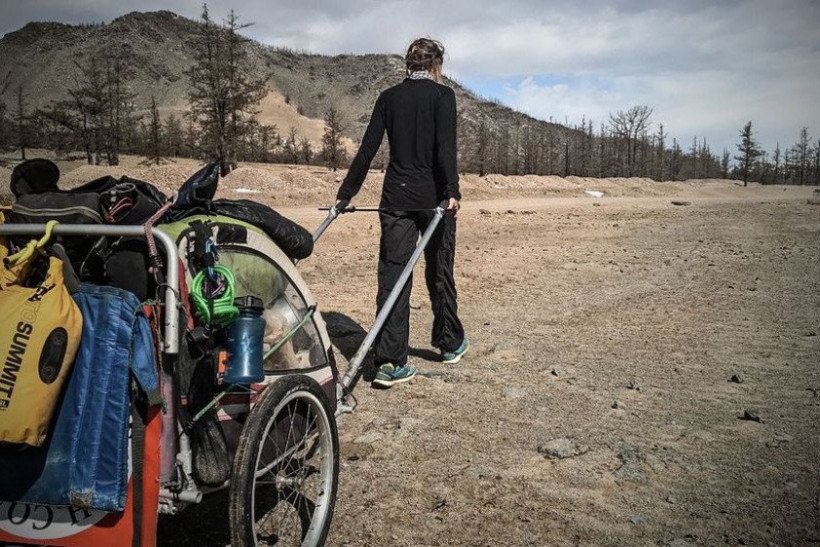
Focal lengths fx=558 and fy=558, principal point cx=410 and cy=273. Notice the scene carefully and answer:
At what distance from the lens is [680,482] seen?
2.76 m

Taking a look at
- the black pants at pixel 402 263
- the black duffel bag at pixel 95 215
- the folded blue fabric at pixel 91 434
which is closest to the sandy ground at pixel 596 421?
the black pants at pixel 402 263

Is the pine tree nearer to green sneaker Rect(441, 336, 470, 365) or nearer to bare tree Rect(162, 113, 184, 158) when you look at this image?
bare tree Rect(162, 113, 184, 158)

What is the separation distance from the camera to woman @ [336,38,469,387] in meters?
4.03

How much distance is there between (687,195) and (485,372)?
3696 centimetres

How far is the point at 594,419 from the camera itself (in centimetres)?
352

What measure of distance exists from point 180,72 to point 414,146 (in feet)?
348

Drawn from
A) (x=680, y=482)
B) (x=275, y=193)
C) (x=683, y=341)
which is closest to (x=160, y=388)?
(x=680, y=482)

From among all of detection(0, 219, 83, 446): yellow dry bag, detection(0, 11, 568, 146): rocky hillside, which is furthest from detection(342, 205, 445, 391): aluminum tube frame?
detection(0, 11, 568, 146): rocky hillside

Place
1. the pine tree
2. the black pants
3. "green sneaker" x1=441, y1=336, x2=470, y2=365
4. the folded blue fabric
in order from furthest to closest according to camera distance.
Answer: the pine tree, "green sneaker" x1=441, y1=336, x2=470, y2=365, the black pants, the folded blue fabric

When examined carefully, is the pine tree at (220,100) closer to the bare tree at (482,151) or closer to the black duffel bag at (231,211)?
the bare tree at (482,151)

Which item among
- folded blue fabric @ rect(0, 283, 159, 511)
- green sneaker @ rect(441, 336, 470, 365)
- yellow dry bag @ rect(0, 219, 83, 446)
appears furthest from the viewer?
green sneaker @ rect(441, 336, 470, 365)

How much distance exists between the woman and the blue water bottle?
2.04m

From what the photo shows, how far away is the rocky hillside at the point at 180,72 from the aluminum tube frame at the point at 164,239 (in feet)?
300

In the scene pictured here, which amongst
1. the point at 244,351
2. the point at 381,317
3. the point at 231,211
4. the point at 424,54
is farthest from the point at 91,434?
the point at 424,54
